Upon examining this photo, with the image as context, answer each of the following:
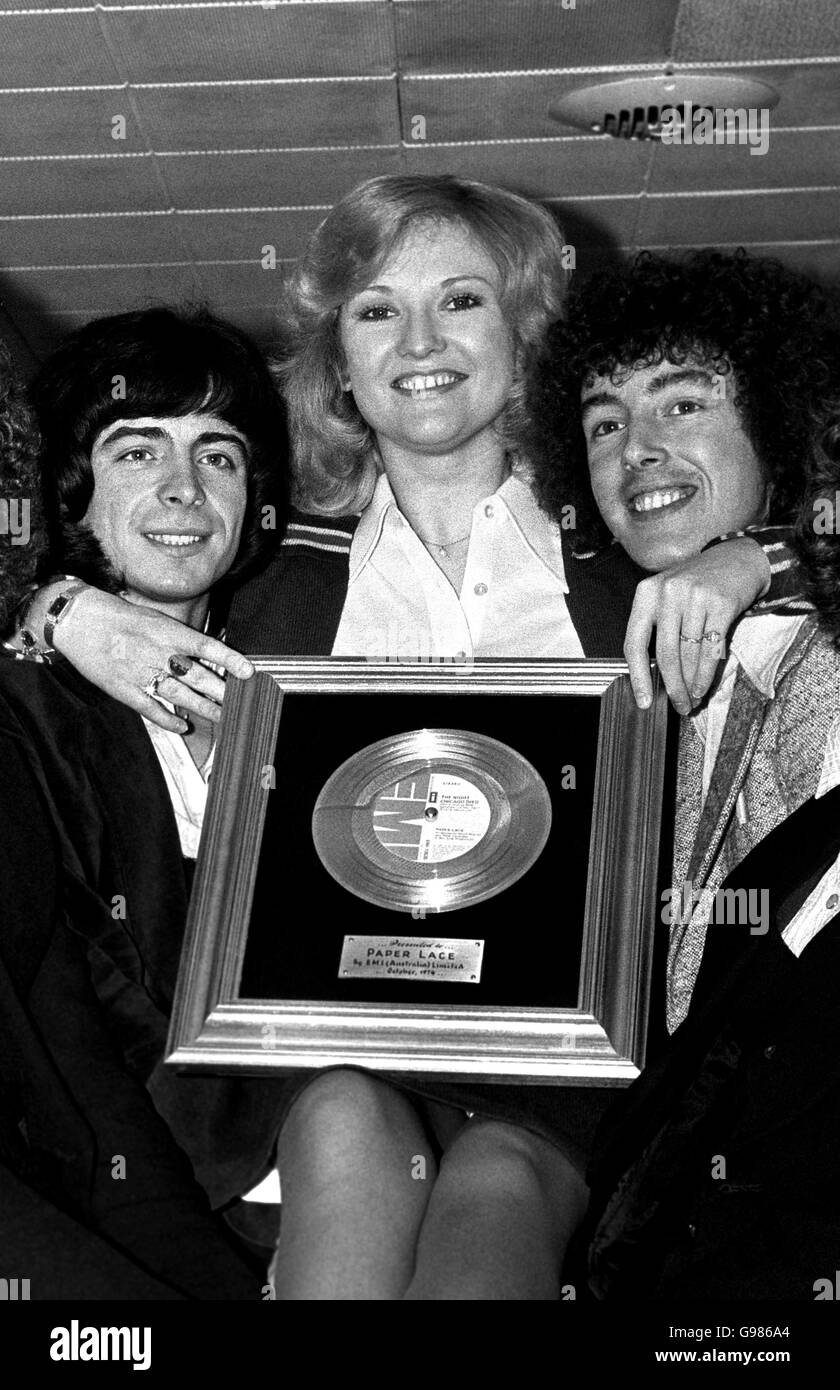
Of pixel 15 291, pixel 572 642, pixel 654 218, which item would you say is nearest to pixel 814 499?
pixel 572 642

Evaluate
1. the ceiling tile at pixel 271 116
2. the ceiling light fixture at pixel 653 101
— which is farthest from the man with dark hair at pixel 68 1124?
the ceiling light fixture at pixel 653 101

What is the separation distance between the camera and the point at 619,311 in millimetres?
2430

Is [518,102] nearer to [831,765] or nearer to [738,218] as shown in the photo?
[738,218]

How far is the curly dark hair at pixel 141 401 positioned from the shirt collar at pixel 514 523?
133mm

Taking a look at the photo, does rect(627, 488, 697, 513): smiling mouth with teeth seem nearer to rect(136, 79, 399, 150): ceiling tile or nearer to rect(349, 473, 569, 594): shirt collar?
rect(349, 473, 569, 594): shirt collar

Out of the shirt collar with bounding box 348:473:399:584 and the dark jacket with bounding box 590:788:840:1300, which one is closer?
the dark jacket with bounding box 590:788:840:1300

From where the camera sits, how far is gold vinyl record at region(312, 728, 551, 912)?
180cm

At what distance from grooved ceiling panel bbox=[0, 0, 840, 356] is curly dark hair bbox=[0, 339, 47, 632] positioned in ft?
5.70

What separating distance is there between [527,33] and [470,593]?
75.8 inches

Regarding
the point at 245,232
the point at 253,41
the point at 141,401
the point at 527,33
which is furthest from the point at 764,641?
the point at 245,232

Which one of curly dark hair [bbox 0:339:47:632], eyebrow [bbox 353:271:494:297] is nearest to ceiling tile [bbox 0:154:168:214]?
eyebrow [bbox 353:271:494:297]

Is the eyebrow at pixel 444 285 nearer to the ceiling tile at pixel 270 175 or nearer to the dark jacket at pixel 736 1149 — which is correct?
the dark jacket at pixel 736 1149
